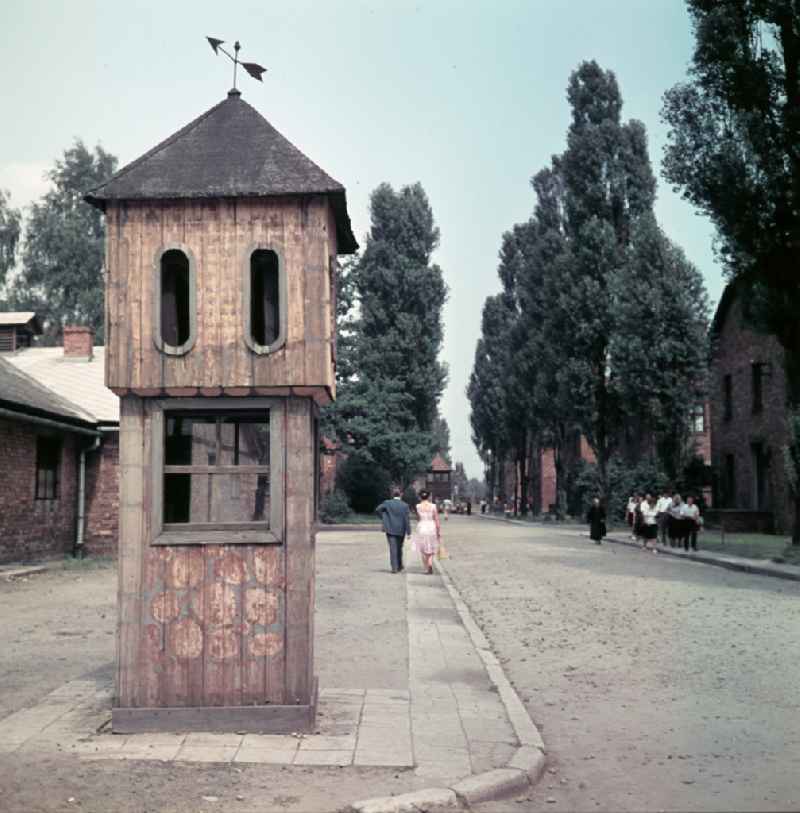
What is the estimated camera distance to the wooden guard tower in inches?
271

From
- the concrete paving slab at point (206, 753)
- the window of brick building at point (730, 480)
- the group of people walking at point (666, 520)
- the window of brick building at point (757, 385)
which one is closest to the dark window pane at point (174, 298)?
the concrete paving slab at point (206, 753)

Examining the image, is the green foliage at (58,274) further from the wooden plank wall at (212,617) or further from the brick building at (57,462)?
the wooden plank wall at (212,617)

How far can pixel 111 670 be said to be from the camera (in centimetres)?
929

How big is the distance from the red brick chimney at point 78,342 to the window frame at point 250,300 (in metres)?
24.0

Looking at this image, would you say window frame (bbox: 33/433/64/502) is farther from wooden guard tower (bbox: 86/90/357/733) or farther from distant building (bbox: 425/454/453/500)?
distant building (bbox: 425/454/453/500)

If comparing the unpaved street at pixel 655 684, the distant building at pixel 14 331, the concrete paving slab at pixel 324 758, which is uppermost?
the distant building at pixel 14 331

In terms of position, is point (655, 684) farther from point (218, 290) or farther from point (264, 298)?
point (218, 290)

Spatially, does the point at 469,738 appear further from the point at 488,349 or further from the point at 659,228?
the point at 488,349

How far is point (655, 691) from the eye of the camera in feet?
28.5

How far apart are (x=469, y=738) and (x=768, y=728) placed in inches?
→ 84.9

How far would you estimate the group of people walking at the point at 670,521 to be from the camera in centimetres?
2836

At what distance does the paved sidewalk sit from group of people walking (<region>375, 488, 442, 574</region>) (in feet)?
26.7

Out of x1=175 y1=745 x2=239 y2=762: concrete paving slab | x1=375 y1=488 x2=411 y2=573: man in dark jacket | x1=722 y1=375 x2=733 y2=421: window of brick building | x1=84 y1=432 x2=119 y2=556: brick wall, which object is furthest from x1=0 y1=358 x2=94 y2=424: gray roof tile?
x1=722 y1=375 x2=733 y2=421: window of brick building

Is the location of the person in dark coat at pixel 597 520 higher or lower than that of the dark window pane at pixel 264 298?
lower
